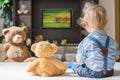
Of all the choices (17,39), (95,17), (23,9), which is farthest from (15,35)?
(23,9)

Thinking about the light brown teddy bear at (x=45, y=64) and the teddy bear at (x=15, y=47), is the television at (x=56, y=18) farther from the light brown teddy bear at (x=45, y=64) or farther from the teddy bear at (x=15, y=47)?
the light brown teddy bear at (x=45, y=64)

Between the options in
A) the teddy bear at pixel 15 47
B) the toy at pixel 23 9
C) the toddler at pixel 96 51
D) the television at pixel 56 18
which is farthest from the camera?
the television at pixel 56 18

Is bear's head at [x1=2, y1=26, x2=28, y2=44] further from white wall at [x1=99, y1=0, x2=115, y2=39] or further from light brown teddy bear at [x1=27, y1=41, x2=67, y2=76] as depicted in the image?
white wall at [x1=99, y1=0, x2=115, y2=39]

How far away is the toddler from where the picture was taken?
1381 millimetres

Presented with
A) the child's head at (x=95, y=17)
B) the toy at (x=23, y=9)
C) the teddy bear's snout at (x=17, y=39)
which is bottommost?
the teddy bear's snout at (x=17, y=39)

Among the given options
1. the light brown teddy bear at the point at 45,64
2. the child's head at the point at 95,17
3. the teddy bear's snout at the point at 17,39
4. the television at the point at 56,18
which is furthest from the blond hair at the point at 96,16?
the television at the point at 56,18

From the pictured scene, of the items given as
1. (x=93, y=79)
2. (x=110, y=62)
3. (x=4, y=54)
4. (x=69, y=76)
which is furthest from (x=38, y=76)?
(x=4, y=54)

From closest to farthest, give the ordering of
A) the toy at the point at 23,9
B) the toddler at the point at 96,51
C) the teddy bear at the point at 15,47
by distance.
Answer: the toddler at the point at 96,51
the teddy bear at the point at 15,47
the toy at the point at 23,9

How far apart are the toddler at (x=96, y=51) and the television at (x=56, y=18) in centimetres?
264

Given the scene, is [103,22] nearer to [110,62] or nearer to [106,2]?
[110,62]

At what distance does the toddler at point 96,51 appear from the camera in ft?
4.53

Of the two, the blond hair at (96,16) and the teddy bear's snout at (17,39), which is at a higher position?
the blond hair at (96,16)

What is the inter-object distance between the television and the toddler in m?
2.64

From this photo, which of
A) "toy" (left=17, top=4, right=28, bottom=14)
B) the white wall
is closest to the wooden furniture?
"toy" (left=17, top=4, right=28, bottom=14)
